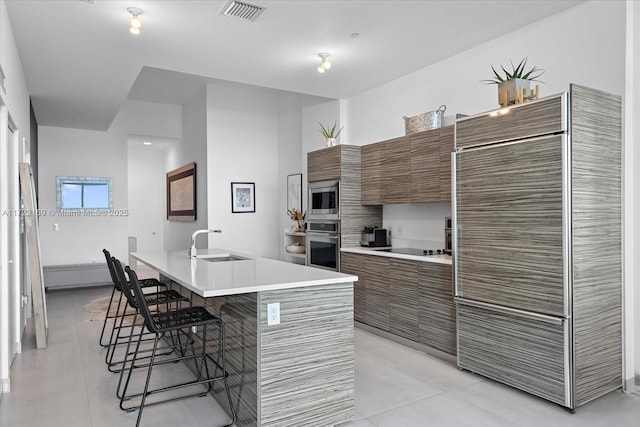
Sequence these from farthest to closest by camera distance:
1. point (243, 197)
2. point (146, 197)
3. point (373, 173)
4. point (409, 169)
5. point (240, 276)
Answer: point (146, 197)
point (243, 197)
point (373, 173)
point (409, 169)
point (240, 276)

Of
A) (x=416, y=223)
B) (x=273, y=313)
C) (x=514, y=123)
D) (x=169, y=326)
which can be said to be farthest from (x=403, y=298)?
(x=169, y=326)

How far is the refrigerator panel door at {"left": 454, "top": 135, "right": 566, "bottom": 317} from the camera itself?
2.75 m

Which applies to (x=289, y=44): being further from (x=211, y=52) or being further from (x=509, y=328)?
(x=509, y=328)

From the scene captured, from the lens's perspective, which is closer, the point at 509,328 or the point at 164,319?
the point at 164,319

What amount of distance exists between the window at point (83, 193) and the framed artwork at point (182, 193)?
3.85 ft

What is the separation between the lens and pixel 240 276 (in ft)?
8.79

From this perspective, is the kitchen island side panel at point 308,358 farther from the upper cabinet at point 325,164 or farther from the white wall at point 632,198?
the upper cabinet at point 325,164

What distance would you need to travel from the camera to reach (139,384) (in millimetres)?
3201

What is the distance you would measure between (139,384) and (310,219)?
112 inches

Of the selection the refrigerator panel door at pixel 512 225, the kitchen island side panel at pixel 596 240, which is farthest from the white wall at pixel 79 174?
the kitchen island side panel at pixel 596 240

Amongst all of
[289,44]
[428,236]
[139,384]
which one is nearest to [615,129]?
[428,236]

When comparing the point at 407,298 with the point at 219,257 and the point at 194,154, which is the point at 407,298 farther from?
the point at 194,154

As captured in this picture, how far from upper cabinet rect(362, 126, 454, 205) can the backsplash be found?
0.30 metres

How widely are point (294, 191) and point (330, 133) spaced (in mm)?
1378
